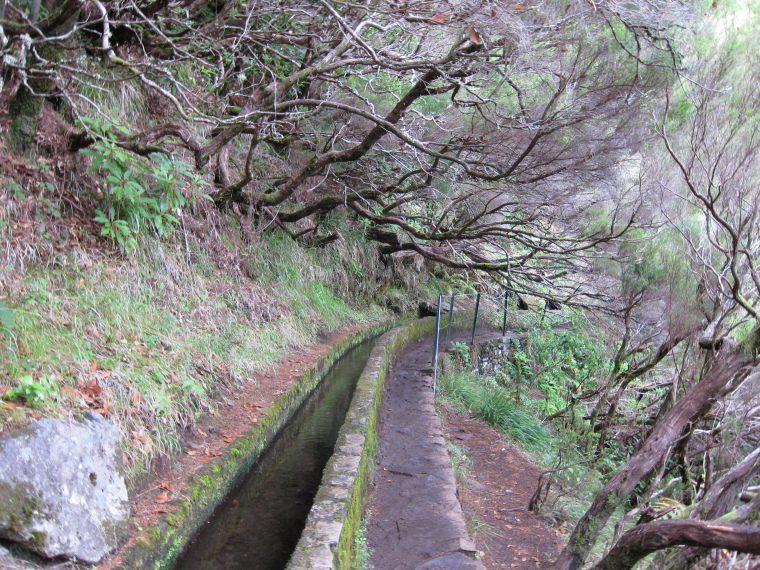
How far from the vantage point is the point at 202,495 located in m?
3.93

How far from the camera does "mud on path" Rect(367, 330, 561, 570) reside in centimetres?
362

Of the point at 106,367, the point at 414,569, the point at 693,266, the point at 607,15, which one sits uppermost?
the point at 607,15

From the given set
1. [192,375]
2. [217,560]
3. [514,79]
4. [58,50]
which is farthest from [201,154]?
[217,560]

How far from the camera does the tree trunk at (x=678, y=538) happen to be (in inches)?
79.0

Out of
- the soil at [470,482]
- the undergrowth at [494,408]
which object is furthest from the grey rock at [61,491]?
the undergrowth at [494,408]

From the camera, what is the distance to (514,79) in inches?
239

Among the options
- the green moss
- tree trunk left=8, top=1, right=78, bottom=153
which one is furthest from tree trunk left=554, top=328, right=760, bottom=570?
tree trunk left=8, top=1, right=78, bottom=153

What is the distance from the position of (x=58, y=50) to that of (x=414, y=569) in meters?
6.06

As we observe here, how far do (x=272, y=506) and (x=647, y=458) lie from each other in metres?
2.95

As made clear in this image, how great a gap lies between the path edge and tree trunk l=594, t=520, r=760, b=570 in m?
2.64

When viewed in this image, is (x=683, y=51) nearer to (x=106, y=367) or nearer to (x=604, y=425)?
(x=604, y=425)

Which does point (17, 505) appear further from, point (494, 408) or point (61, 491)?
point (494, 408)

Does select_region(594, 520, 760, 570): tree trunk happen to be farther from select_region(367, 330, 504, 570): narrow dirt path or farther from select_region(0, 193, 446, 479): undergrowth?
select_region(0, 193, 446, 479): undergrowth

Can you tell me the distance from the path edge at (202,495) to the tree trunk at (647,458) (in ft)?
8.50
